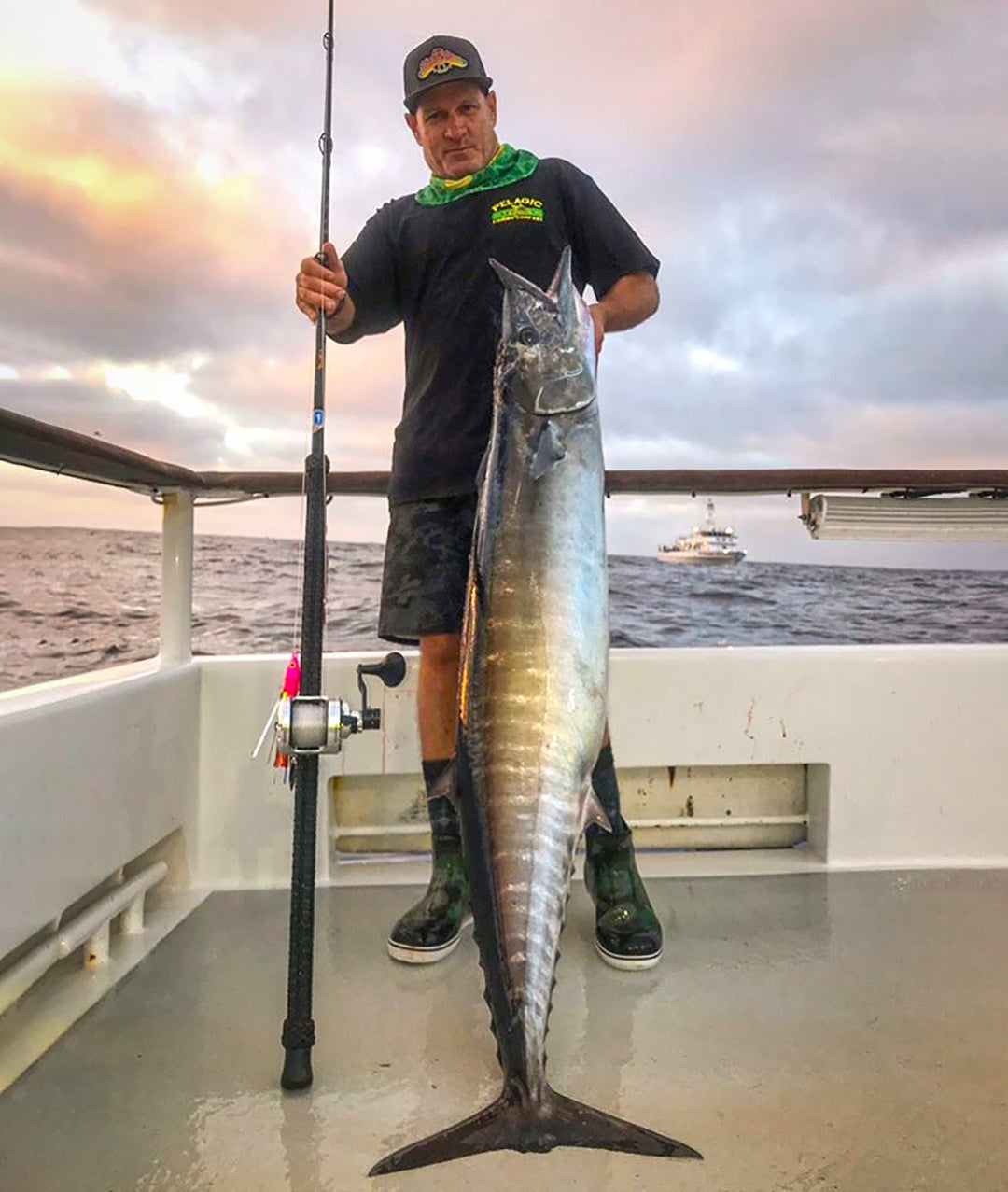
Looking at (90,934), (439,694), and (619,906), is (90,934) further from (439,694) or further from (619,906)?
(619,906)

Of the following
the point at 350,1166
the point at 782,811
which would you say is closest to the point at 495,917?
the point at 350,1166

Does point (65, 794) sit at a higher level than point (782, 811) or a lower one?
higher

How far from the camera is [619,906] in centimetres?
204

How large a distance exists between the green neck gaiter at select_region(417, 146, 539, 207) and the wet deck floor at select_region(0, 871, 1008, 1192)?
1906mm

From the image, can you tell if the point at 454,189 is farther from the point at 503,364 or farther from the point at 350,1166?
the point at 350,1166

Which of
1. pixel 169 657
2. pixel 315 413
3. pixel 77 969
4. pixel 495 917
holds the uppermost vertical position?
pixel 315 413

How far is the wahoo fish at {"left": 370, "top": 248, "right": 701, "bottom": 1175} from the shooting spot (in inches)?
50.7

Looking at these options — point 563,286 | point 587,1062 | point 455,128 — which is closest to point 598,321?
point 563,286

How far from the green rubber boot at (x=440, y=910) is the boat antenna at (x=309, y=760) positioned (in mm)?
470

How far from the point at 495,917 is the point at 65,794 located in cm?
104

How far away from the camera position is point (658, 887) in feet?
8.04

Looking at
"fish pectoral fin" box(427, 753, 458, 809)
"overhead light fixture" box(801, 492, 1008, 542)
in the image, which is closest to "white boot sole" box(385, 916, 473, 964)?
"fish pectoral fin" box(427, 753, 458, 809)

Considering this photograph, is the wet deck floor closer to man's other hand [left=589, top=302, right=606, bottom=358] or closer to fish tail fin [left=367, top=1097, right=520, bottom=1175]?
fish tail fin [left=367, top=1097, right=520, bottom=1175]

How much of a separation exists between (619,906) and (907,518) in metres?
1.62
